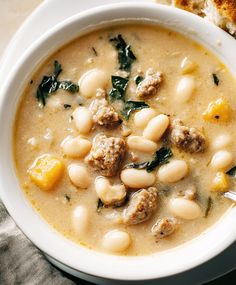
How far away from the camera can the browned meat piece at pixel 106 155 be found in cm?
261

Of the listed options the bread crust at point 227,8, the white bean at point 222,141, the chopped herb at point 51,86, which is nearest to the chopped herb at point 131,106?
the chopped herb at point 51,86

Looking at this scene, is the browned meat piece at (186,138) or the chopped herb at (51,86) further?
the chopped herb at (51,86)

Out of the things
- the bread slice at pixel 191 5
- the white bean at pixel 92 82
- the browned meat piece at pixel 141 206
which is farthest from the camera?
the bread slice at pixel 191 5

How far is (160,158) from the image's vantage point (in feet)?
8.86

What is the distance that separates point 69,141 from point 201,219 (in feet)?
2.16

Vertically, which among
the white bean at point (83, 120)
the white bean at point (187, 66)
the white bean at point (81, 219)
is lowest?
the white bean at point (81, 219)

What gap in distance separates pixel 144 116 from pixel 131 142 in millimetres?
126

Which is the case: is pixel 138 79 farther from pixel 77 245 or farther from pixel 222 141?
pixel 77 245

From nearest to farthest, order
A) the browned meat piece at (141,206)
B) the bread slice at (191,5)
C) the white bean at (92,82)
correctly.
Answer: the browned meat piece at (141,206) → the white bean at (92,82) → the bread slice at (191,5)

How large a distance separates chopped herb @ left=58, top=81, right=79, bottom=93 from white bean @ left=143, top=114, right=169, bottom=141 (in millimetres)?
362

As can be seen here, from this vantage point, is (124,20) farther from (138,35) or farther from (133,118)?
(133,118)

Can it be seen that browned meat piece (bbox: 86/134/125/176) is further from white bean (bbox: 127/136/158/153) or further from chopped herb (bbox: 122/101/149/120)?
chopped herb (bbox: 122/101/149/120)

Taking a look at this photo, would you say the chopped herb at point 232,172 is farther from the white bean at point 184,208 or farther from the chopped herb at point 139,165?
the chopped herb at point 139,165

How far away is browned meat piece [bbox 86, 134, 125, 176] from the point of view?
261cm
